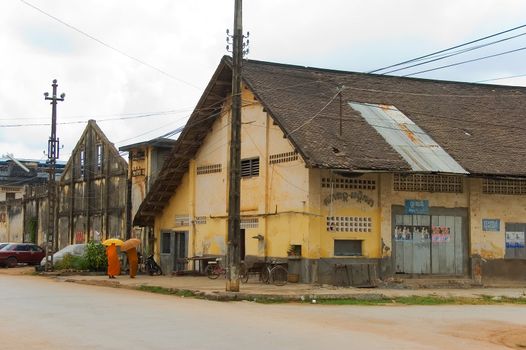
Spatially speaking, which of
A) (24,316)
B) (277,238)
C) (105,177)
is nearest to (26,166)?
(105,177)

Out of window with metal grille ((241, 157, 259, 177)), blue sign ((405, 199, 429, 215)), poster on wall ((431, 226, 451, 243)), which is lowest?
poster on wall ((431, 226, 451, 243))

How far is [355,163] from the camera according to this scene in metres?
24.1

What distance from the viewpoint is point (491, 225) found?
91.4 feet

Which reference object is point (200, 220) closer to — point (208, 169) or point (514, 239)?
point (208, 169)

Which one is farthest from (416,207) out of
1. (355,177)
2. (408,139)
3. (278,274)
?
(278,274)

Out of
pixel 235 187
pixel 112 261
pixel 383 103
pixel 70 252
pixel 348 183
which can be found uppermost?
pixel 383 103

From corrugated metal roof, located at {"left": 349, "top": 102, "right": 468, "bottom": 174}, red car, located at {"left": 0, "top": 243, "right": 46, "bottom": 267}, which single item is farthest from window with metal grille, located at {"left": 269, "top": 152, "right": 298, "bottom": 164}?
red car, located at {"left": 0, "top": 243, "right": 46, "bottom": 267}

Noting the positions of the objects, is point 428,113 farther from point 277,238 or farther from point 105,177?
point 105,177

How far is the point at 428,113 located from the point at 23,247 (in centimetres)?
2585

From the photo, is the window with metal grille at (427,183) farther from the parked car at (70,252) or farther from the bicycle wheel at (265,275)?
the parked car at (70,252)

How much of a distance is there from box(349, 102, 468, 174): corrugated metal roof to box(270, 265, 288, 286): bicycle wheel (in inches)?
229

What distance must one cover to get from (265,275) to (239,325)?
1160 cm

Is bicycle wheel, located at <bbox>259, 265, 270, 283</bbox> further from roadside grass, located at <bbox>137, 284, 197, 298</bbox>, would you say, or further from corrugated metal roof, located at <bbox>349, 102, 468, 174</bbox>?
corrugated metal roof, located at <bbox>349, 102, 468, 174</bbox>

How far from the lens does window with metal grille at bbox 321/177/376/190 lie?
82.8 ft
